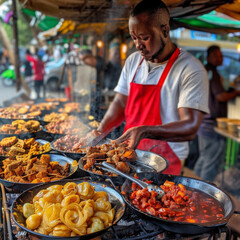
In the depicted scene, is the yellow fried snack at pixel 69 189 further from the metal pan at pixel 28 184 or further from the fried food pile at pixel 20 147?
the fried food pile at pixel 20 147

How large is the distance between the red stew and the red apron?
0.88 m

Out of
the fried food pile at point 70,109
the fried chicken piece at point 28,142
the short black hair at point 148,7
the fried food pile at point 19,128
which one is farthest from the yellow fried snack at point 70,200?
the fried food pile at point 70,109

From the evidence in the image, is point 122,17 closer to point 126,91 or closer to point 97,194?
point 126,91

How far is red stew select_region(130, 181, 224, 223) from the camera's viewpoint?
1.41 m

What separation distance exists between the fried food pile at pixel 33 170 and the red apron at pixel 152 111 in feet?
3.14

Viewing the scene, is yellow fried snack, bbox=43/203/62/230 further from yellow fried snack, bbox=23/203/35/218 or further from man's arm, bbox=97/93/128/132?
man's arm, bbox=97/93/128/132

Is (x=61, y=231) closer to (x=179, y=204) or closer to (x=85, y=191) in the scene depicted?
(x=85, y=191)

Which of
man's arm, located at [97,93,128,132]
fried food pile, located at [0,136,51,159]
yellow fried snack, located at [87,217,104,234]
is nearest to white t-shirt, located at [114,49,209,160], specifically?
man's arm, located at [97,93,128,132]

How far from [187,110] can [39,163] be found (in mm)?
1378

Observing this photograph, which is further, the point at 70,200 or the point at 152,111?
the point at 152,111

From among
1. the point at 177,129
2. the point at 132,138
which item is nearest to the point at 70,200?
the point at 132,138

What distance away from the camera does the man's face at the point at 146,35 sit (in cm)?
210

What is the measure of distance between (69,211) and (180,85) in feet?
5.37

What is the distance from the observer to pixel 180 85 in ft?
8.10
